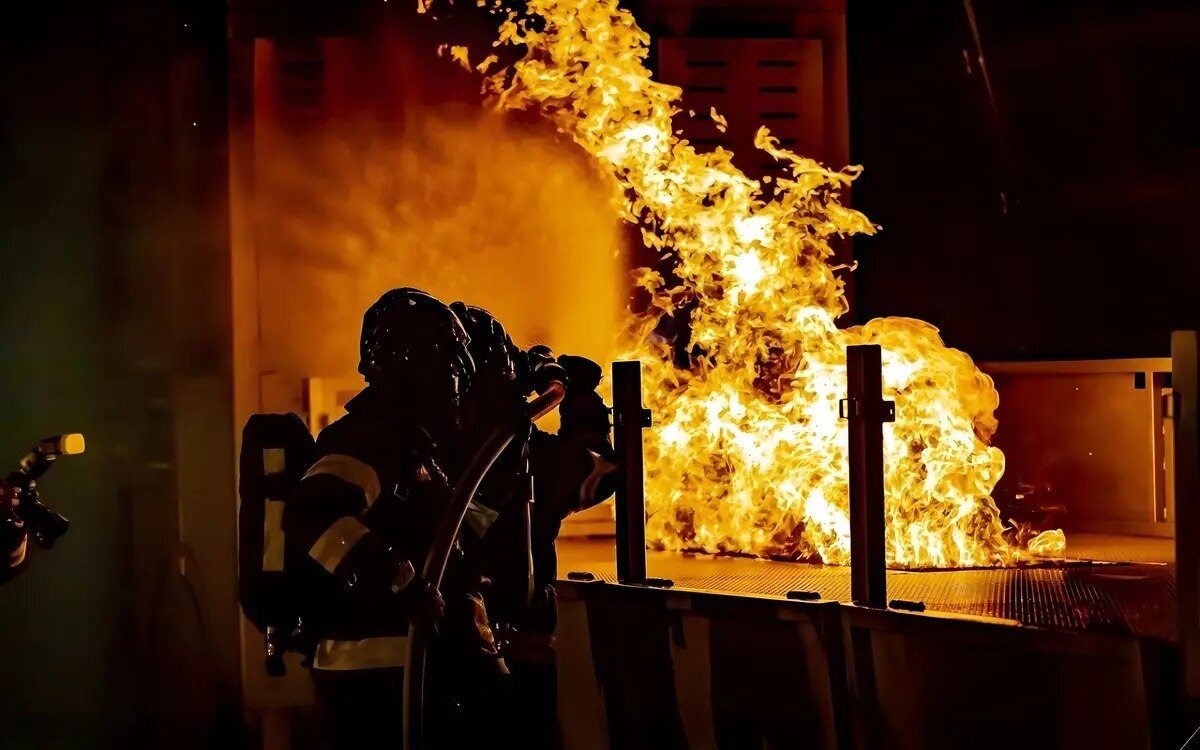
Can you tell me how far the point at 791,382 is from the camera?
5871 millimetres

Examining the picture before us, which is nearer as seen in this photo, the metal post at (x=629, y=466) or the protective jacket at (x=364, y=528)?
the protective jacket at (x=364, y=528)

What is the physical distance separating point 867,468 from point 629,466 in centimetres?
93

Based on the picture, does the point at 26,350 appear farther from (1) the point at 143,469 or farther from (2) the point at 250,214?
(2) the point at 250,214

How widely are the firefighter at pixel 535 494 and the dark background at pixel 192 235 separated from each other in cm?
219

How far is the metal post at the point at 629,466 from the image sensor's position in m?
4.27

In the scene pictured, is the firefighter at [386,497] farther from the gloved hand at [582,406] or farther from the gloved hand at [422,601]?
the gloved hand at [582,406]

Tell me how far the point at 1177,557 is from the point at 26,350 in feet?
14.2

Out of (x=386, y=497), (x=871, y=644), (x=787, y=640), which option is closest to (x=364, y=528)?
(x=386, y=497)

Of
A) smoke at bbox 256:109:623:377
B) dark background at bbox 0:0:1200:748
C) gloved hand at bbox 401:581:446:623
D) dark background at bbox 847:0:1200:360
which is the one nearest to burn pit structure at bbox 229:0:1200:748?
smoke at bbox 256:109:623:377

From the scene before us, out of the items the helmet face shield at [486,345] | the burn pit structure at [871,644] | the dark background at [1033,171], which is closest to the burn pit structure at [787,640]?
the burn pit structure at [871,644]

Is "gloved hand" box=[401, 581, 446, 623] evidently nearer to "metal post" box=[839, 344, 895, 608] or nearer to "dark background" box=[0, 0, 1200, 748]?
"metal post" box=[839, 344, 895, 608]

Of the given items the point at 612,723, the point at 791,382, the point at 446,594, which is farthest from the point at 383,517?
the point at 791,382

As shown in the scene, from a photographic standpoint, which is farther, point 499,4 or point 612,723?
point 499,4

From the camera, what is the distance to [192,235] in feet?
17.9
